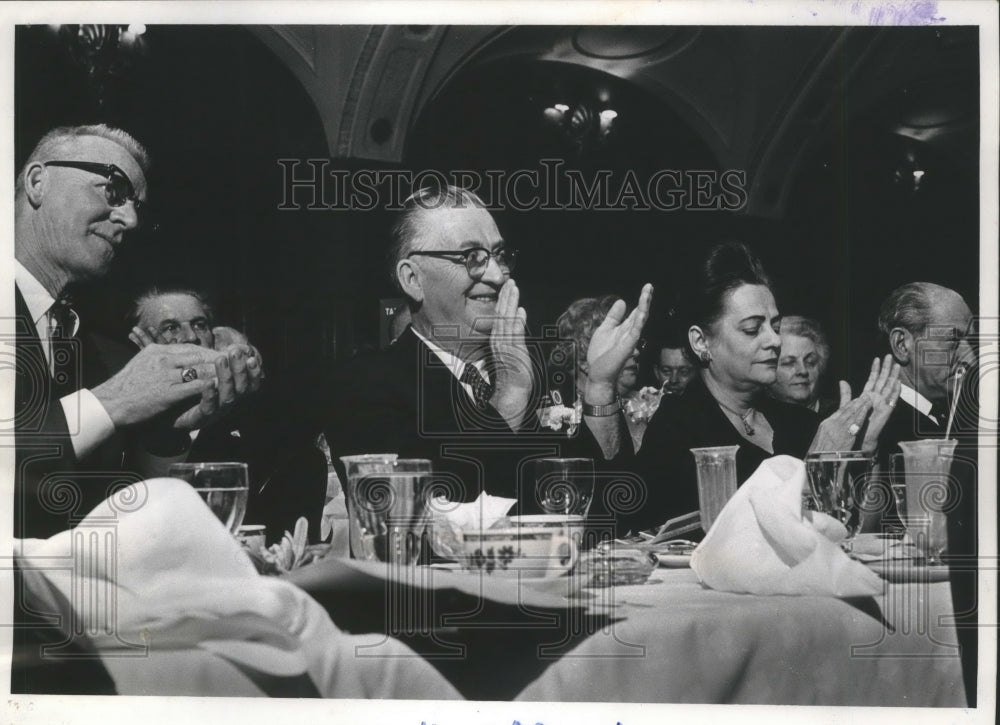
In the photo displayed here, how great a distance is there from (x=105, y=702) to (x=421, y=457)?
3.53ft

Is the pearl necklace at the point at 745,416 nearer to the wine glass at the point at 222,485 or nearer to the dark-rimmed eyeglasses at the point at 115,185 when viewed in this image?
the wine glass at the point at 222,485

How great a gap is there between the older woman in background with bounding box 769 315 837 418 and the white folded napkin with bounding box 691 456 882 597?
0.21 meters

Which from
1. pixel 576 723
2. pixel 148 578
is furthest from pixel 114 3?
pixel 576 723

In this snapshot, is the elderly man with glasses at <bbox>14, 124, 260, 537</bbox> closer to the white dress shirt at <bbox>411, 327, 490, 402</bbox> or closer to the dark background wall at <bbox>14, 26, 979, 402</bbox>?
the dark background wall at <bbox>14, 26, 979, 402</bbox>

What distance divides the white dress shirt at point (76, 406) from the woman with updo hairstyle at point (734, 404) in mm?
1415

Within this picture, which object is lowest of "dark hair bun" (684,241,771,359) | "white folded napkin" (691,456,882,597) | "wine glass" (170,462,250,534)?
"white folded napkin" (691,456,882,597)

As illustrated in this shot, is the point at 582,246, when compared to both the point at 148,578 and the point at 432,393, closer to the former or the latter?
the point at 432,393

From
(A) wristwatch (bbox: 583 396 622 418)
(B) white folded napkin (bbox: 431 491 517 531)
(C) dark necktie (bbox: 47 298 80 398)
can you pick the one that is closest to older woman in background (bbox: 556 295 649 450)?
(A) wristwatch (bbox: 583 396 622 418)

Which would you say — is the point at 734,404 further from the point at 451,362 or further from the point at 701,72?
the point at 701,72

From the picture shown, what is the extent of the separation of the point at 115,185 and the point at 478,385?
3.60 feet

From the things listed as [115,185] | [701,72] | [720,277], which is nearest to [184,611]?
[115,185]

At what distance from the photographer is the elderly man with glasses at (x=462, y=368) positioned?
2846 mm

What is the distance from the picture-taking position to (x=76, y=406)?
286 cm

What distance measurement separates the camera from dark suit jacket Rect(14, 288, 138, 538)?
2857 millimetres
